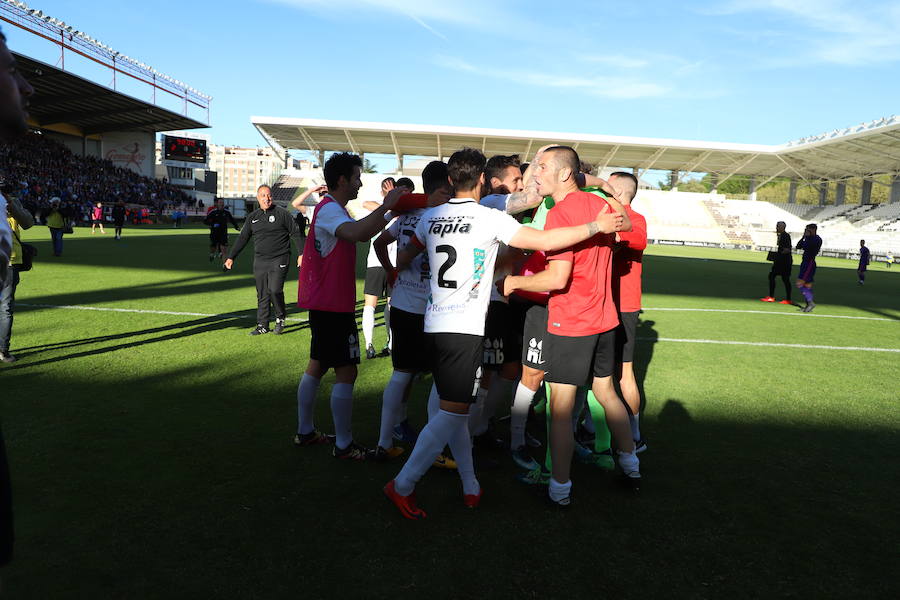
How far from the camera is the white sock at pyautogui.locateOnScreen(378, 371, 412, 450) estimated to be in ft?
13.5

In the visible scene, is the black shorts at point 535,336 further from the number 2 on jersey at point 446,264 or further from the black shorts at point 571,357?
the number 2 on jersey at point 446,264

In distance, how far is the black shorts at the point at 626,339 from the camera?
406 centimetres

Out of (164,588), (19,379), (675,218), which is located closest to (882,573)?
(164,588)

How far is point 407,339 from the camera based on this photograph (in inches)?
162

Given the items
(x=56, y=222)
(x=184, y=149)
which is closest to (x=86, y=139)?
(x=184, y=149)

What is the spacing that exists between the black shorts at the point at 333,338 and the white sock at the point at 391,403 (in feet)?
1.17

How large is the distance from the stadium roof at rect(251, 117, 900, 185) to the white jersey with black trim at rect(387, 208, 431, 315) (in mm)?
51474

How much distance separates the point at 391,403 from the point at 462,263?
1396 millimetres

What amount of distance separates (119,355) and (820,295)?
17.5m

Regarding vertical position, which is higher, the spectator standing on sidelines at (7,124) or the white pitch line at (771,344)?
the spectator standing on sidelines at (7,124)

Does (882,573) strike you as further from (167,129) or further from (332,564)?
(167,129)

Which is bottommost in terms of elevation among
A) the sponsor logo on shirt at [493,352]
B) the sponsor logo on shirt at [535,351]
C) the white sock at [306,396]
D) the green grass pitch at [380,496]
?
the green grass pitch at [380,496]

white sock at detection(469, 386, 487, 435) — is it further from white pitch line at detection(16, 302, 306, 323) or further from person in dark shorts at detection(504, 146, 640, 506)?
white pitch line at detection(16, 302, 306, 323)

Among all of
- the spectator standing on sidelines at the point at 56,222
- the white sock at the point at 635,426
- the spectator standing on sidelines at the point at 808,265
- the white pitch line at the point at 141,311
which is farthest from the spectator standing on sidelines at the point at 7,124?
the spectator standing on sidelines at the point at 56,222
